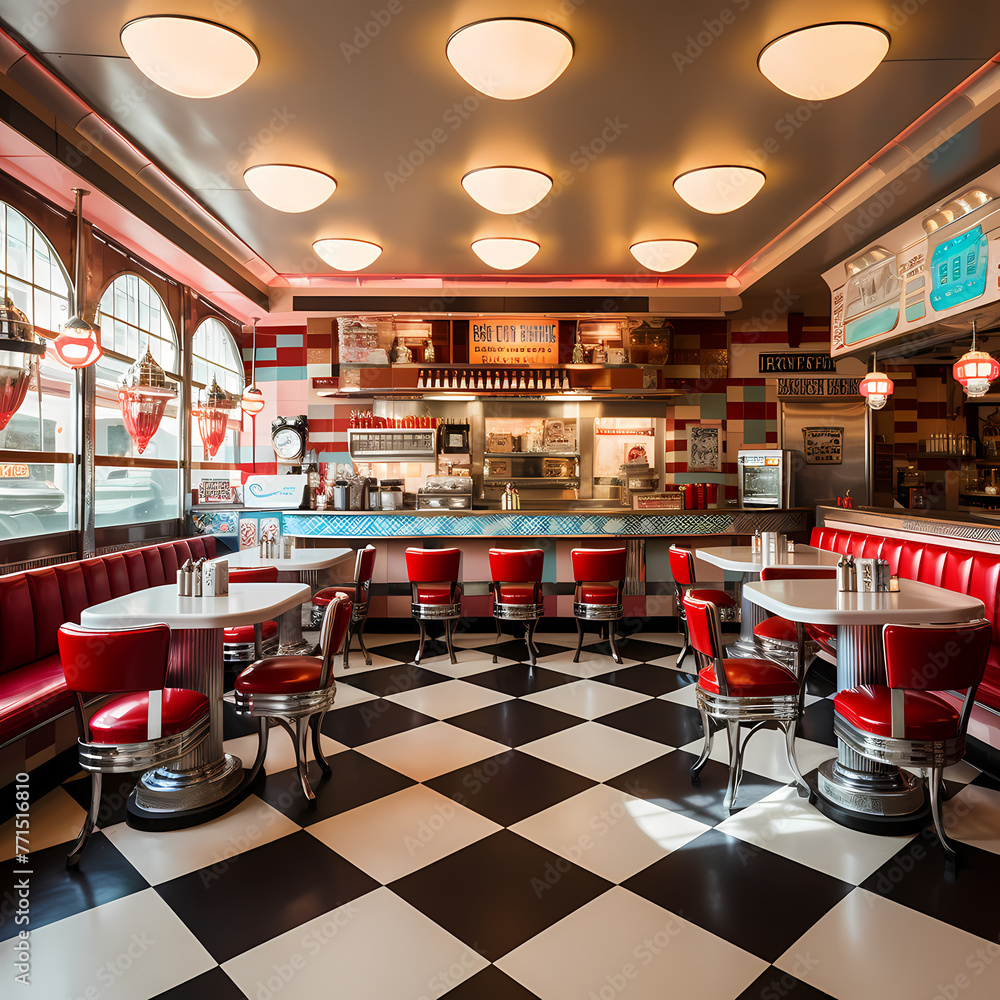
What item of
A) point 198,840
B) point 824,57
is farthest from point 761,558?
point 198,840

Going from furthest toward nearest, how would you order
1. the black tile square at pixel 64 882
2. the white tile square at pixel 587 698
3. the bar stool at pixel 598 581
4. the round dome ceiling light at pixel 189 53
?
the bar stool at pixel 598 581, the white tile square at pixel 587 698, the round dome ceiling light at pixel 189 53, the black tile square at pixel 64 882

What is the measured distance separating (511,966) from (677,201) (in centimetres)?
558

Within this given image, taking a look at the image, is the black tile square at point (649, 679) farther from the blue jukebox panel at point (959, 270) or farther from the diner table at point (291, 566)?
the blue jukebox panel at point (959, 270)

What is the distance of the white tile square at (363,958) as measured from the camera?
2.04 m

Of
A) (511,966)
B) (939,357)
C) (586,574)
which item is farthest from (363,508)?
(939,357)

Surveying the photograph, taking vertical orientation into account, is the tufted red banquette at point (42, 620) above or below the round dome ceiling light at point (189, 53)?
below

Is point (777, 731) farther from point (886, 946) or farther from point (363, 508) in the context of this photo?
point (363, 508)

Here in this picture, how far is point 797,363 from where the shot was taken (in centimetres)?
874

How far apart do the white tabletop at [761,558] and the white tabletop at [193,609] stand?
2.95 m

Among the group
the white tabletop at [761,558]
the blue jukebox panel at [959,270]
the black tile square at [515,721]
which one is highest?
the blue jukebox panel at [959,270]

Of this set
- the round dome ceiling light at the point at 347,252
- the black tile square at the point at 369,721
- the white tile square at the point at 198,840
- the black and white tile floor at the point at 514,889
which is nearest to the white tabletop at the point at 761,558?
the black and white tile floor at the point at 514,889

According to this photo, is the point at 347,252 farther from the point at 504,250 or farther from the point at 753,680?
the point at 753,680

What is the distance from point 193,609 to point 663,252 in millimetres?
4993

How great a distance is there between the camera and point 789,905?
95.2 inches
